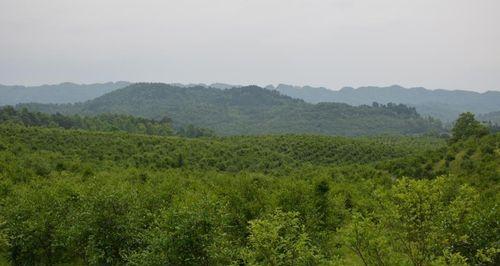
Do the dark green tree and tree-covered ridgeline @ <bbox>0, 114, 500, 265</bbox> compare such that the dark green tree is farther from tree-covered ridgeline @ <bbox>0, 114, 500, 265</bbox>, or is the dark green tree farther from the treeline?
the treeline

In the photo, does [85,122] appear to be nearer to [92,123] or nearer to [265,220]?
[92,123]

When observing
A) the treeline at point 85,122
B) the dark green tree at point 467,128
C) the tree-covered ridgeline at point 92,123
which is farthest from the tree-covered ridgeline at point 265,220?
the treeline at point 85,122

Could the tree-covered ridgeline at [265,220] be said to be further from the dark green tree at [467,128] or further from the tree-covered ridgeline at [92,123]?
the tree-covered ridgeline at [92,123]

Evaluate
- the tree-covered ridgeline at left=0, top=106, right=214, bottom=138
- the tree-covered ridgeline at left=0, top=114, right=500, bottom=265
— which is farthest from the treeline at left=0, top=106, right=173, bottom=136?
the tree-covered ridgeline at left=0, top=114, right=500, bottom=265

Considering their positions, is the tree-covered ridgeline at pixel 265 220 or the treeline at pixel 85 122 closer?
the tree-covered ridgeline at pixel 265 220

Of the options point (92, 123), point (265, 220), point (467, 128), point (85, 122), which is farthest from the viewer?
point (92, 123)

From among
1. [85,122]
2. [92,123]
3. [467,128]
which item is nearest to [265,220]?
[467,128]

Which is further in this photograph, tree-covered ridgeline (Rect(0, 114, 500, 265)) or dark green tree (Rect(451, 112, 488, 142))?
dark green tree (Rect(451, 112, 488, 142))

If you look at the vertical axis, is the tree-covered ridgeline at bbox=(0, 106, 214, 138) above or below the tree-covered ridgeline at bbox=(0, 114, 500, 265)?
below

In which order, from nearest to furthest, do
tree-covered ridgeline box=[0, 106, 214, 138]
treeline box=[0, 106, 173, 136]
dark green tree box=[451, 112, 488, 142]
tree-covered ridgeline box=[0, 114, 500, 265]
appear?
tree-covered ridgeline box=[0, 114, 500, 265], dark green tree box=[451, 112, 488, 142], treeline box=[0, 106, 173, 136], tree-covered ridgeline box=[0, 106, 214, 138]

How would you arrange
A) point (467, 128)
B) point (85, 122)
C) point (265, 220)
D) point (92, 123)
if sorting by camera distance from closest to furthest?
point (265, 220) → point (467, 128) → point (85, 122) → point (92, 123)

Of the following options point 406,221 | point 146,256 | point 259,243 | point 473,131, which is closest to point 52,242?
point 146,256

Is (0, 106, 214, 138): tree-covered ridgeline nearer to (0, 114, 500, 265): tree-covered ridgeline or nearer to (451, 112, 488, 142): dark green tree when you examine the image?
(0, 114, 500, 265): tree-covered ridgeline

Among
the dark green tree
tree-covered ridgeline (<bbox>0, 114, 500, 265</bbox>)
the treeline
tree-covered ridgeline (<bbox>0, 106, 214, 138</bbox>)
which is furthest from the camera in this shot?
tree-covered ridgeline (<bbox>0, 106, 214, 138</bbox>)
